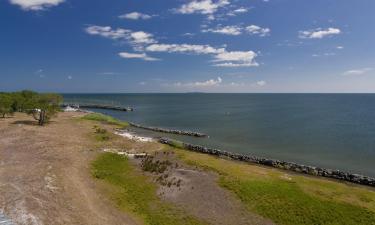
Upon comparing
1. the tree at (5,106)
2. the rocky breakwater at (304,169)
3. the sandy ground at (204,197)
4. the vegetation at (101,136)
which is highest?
the tree at (5,106)

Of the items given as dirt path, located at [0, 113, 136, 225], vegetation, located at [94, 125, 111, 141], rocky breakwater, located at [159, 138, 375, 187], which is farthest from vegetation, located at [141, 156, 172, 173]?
vegetation, located at [94, 125, 111, 141]

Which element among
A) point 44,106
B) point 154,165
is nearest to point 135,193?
point 154,165

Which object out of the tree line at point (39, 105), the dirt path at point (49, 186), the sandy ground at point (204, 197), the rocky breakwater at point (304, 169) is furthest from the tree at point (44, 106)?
the sandy ground at point (204, 197)

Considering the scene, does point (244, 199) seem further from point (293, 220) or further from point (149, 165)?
point (149, 165)

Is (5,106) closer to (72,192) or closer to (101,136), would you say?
(101,136)

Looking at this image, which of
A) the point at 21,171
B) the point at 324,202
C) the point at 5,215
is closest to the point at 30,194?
the point at 5,215

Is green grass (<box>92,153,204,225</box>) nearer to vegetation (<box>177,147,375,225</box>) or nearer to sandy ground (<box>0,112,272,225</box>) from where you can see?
sandy ground (<box>0,112,272,225</box>)

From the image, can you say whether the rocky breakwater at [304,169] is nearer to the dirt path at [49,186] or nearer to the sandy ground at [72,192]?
the sandy ground at [72,192]
